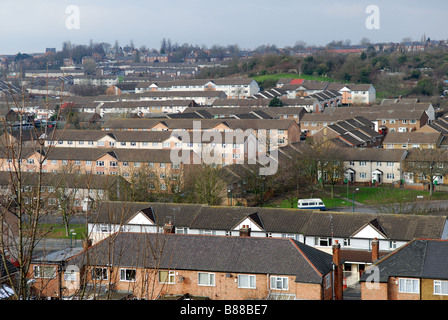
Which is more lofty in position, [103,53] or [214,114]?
[103,53]

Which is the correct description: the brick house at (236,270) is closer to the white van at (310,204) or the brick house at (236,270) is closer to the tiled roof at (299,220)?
the tiled roof at (299,220)

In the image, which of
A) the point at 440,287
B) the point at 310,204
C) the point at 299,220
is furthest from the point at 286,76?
the point at 440,287

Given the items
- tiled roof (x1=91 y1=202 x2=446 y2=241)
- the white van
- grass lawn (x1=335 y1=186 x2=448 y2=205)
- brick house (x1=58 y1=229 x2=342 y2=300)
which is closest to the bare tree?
grass lawn (x1=335 y1=186 x2=448 y2=205)

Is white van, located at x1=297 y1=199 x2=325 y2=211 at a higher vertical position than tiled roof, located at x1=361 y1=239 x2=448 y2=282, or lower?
lower

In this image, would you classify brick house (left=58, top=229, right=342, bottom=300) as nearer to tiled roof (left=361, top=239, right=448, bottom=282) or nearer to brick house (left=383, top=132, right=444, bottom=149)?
tiled roof (left=361, top=239, right=448, bottom=282)

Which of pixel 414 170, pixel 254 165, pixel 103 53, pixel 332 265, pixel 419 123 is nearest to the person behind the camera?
pixel 332 265
